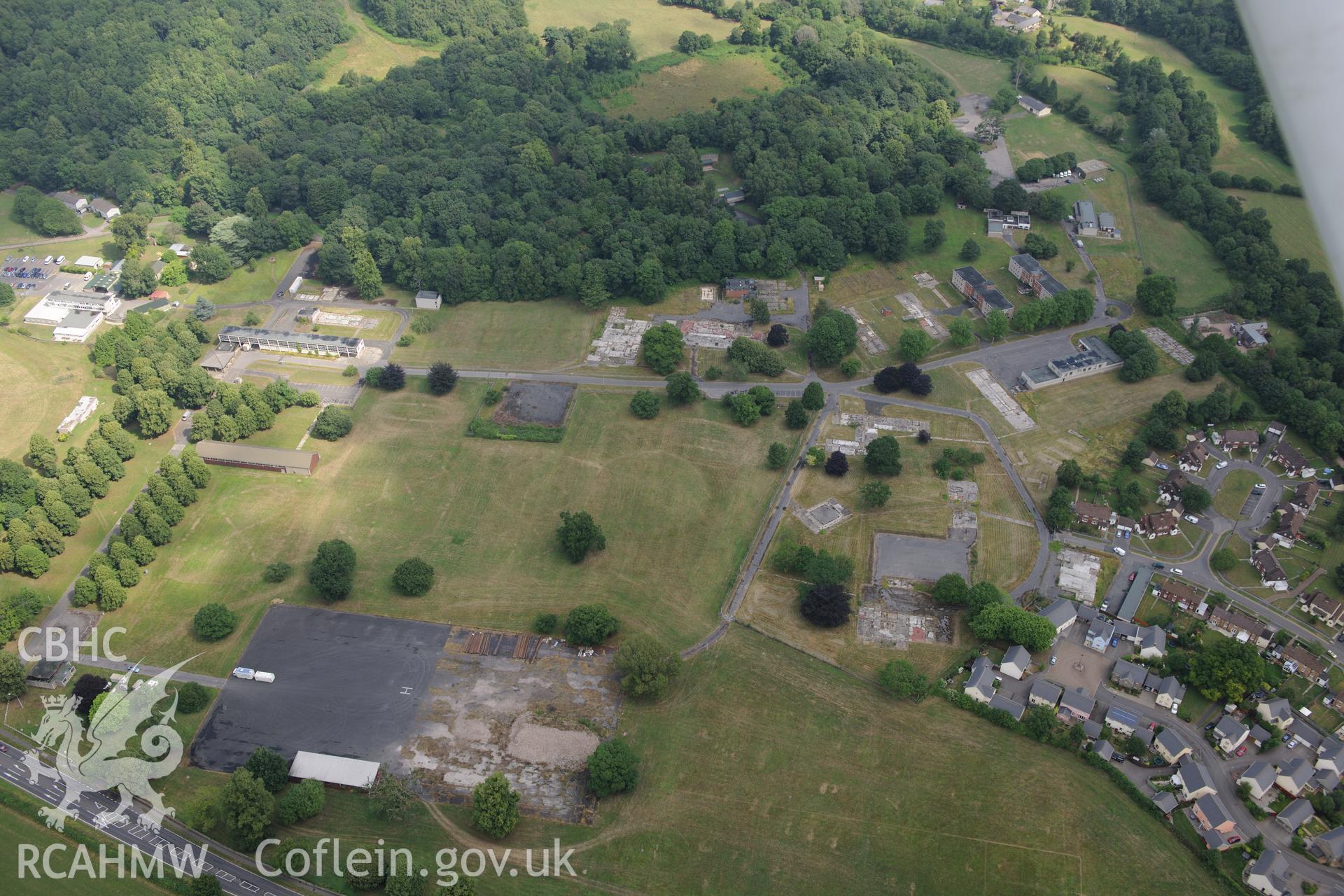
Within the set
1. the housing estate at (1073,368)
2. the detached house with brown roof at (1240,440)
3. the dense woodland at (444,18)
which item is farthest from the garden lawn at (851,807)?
the dense woodland at (444,18)

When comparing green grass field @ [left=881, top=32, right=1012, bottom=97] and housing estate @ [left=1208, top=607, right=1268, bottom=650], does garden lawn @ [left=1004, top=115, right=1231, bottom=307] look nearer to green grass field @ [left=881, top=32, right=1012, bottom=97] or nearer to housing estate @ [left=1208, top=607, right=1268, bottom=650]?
green grass field @ [left=881, top=32, right=1012, bottom=97]

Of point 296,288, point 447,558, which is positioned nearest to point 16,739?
point 447,558

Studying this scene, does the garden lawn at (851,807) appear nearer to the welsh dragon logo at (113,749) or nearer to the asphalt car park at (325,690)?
the asphalt car park at (325,690)

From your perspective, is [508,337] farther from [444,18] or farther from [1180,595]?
[444,18]

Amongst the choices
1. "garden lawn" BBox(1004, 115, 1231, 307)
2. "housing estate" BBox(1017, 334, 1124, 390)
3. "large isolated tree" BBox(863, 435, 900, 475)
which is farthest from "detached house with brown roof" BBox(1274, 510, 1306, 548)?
"garden lawn" BBox(1004, 115, 1231, 307)

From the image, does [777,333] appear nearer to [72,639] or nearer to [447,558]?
[447,558]

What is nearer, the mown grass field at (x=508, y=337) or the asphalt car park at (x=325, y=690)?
the asphalt car park at (x=325, y=690)
